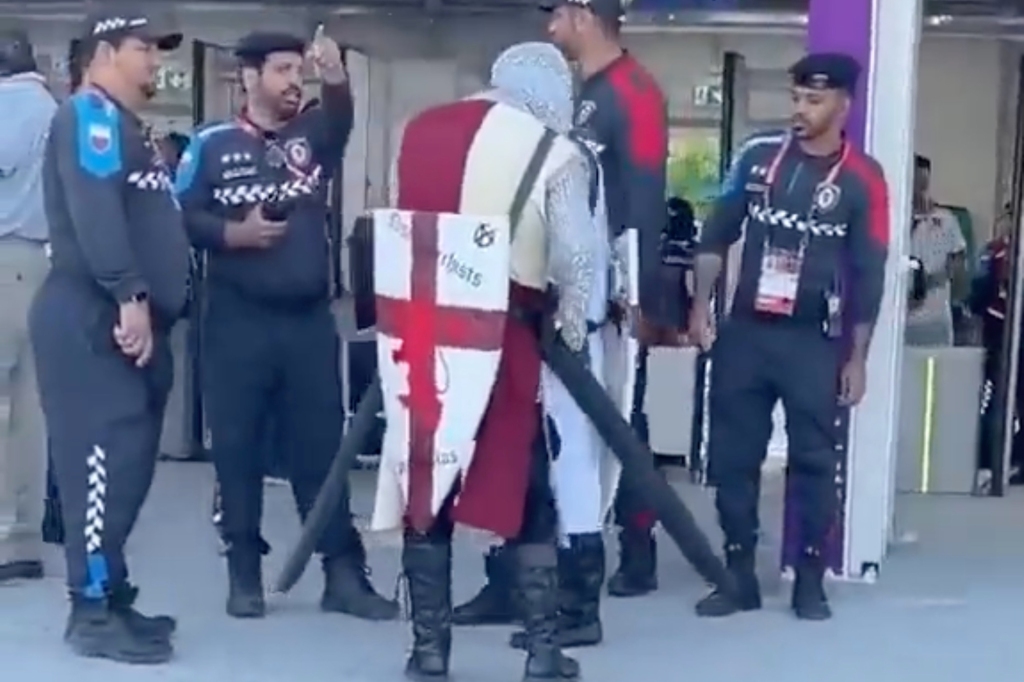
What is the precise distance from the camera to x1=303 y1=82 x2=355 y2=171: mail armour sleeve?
6.04 metres

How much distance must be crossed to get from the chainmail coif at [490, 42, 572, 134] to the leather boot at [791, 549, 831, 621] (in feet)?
5.61

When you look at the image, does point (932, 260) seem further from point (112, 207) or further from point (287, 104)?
point (112, 207)

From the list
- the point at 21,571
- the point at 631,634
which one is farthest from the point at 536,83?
the point at 21,571

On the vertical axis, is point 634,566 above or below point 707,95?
below

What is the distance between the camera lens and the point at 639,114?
6.07 m

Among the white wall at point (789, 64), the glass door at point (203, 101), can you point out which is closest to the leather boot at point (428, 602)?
the glass door at point (203, 101)

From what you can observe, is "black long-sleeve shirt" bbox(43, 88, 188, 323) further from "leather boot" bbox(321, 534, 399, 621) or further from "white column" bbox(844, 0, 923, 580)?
"white column" bbox(844, 0, 923, 580)

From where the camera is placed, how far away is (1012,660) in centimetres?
591

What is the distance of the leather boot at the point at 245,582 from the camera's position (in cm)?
607

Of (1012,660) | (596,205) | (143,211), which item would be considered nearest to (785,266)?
(596,205)

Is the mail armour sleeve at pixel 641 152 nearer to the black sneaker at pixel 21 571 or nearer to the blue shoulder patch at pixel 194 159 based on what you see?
the blue shoulder patch at pixel 194 159

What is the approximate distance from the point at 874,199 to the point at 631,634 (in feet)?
4.81

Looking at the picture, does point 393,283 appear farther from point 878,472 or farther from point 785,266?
point 878,472

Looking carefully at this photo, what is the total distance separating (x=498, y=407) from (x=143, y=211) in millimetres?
1093
